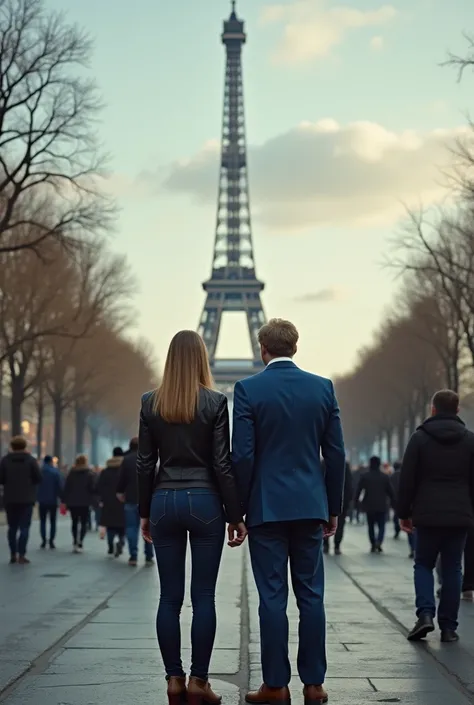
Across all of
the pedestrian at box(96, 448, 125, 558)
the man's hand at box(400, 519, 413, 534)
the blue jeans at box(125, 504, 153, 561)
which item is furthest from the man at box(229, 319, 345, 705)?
the pedestrian at box(96, 448, 125, 558)

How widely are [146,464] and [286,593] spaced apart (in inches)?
38.9

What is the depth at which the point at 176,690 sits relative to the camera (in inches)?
282

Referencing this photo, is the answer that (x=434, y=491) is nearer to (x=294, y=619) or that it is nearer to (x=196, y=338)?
(x=294, y=619)

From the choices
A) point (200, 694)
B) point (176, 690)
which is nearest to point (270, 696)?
point (200, 694)

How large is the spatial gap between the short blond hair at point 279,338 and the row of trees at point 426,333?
16.7 meters

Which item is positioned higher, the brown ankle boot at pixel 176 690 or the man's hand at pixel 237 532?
the man's hand at pixel 237 532

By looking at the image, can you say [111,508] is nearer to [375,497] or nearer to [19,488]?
[19,488]

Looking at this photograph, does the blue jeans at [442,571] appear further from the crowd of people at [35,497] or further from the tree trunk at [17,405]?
the tree trunk at [17,405]

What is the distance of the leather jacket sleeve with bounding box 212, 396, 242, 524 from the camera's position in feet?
23.9

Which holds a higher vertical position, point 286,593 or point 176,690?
point 286,593

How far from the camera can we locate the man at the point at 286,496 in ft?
23.9

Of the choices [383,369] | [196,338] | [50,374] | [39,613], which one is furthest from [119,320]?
[196,338]

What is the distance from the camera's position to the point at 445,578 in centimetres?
1055

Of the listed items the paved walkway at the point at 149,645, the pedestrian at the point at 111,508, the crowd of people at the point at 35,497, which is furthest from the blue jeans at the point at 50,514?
the paved walkway at the point at 149,645
